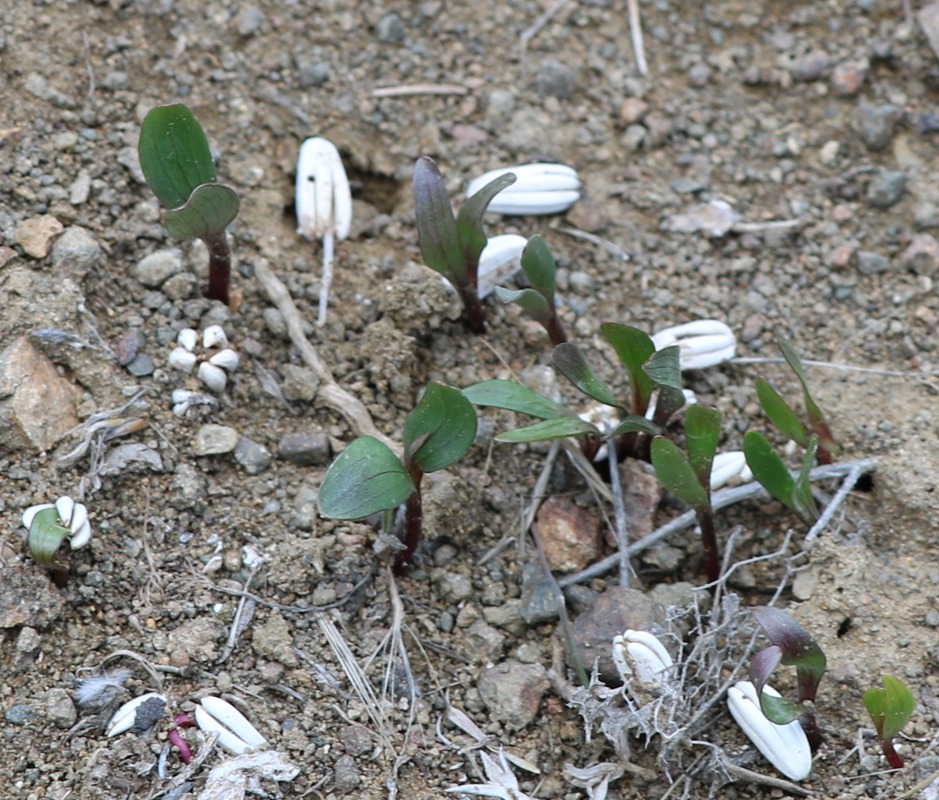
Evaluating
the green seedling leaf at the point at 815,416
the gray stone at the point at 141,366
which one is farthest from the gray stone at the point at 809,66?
the gray stone at the point at 141,366

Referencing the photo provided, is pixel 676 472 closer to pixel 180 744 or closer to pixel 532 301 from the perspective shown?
pixel 532 301

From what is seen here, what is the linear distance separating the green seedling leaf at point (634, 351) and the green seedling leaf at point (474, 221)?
32 cm

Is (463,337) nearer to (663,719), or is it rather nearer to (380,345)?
(380,345)

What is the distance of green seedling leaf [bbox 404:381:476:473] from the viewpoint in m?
1.89

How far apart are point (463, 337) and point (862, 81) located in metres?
1.30

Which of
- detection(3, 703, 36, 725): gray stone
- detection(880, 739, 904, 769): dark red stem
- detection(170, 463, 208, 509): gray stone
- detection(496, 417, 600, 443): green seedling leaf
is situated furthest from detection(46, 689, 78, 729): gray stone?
detection(880, 739, 904, 769): dark red stem

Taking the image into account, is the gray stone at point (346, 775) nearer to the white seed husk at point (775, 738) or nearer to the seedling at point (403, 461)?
the seedling at point (403, 461)

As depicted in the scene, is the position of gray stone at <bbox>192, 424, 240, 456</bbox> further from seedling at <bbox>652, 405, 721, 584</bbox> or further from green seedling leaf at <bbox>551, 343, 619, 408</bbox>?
seedling at <bbox>652, 405, 721, 584</bbox>

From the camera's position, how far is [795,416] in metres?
2.27

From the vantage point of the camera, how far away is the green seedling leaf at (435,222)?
217cm

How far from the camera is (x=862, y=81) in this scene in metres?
2.87

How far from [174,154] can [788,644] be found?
4.57 feet

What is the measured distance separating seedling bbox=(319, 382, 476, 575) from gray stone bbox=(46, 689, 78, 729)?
0.52 m

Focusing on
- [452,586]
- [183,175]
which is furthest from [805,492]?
[183,175]
